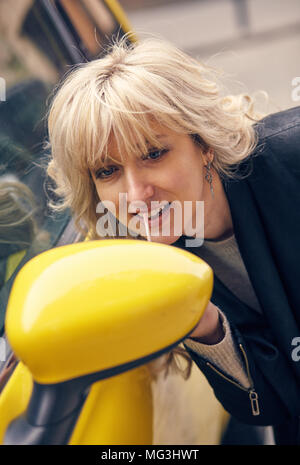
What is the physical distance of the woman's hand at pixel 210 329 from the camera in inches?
44.1

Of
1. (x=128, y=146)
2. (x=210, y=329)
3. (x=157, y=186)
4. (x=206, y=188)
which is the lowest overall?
(x=210, y=329)

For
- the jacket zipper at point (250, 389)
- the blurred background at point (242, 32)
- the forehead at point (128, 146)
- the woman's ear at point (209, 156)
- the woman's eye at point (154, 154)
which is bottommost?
the blurred background at point (242, 32)

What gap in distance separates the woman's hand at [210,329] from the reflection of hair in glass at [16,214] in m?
0.50

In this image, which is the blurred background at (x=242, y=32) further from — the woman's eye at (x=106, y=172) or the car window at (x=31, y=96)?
the woman's eye at (x=106, y=172)

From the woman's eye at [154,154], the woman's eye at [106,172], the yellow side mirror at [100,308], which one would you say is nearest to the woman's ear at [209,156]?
the woman's eye at [154,154]

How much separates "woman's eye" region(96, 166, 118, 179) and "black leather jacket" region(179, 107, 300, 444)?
36 centimetres

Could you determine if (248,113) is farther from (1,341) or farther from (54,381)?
(54,381)

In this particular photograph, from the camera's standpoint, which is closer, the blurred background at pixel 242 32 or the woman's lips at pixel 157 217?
the woman's lips at pixel 157 217

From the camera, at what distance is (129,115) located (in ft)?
3.93

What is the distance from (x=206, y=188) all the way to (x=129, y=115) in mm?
368

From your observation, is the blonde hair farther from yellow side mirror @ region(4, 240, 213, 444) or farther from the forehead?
yellow side mirror @ region(4, 240, 213, 444)

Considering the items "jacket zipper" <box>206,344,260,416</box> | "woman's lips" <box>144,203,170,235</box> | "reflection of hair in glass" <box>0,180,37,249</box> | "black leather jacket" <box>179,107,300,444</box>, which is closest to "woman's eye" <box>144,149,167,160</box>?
"woman's lips" <box>144,203,170,235</box>

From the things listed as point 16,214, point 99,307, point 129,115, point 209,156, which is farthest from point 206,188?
point 99,307

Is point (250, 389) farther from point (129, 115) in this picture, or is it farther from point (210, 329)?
point (129, 115)
